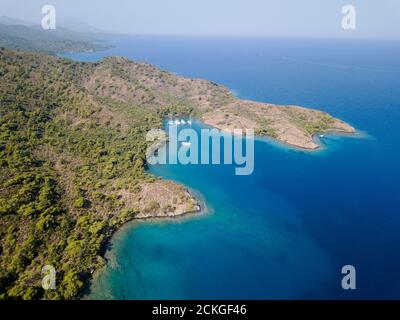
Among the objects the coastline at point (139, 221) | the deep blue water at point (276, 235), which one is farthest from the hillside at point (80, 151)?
the deep blue water at point (276, 235)

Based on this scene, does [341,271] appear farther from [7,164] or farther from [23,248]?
[7,164]

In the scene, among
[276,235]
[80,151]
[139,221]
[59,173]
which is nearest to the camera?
[276,235]

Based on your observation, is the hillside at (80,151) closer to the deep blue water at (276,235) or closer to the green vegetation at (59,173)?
the green vegetation at (59,173)

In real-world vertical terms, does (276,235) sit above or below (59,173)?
below

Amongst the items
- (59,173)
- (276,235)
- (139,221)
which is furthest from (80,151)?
(276,235)

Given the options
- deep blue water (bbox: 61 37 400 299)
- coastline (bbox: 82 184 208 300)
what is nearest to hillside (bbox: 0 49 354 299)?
coastline (bbox: 82 184 208 300)

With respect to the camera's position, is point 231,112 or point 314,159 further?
point 231,112

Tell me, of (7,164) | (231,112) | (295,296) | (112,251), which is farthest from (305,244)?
(231,112)

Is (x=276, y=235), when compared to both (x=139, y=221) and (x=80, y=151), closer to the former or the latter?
(x=139, y=221)
